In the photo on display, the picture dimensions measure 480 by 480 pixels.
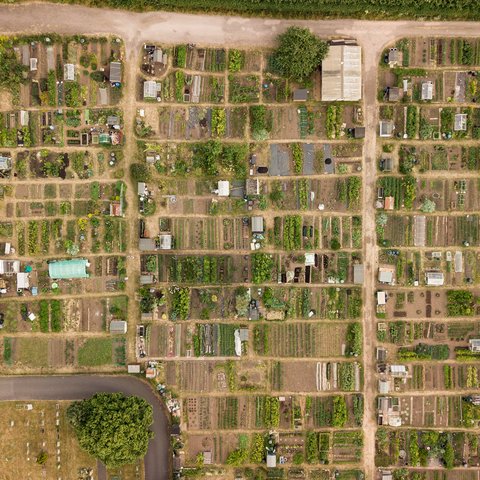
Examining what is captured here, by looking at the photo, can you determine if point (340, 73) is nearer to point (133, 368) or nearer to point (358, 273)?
point (358, 273)

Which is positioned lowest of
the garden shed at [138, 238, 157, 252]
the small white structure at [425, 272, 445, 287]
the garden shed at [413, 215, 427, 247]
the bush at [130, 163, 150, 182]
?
the small white structure at [425, 272, 445, 287]

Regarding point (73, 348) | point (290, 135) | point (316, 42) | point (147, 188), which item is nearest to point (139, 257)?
point (147, 188)

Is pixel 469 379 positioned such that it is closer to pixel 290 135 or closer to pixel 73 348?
pixel 290 135

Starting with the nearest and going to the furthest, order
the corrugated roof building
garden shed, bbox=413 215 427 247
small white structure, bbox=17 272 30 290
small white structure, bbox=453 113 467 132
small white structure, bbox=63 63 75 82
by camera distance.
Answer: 1. the corrugated roof building
2. small white structure, bbox=63 63 75 82
3. small white structure, bbox=17 272 30 290
4. small white structure, bbox=453 113 467 132
5. garden shed, bbox=413 215 427 247

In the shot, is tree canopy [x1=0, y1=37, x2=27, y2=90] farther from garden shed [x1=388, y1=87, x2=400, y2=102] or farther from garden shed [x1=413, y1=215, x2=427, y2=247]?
garden shed [x1=413, y1=215, x2=427, y2=247]

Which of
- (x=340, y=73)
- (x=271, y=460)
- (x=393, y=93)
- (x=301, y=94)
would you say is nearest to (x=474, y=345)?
(x=271, y=460)

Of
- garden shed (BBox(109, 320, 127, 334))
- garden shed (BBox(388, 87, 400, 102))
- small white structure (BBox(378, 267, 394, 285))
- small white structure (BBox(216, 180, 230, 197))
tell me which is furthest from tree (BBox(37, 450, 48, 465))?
garden shed (BBox(388, 87, 400, 102))
